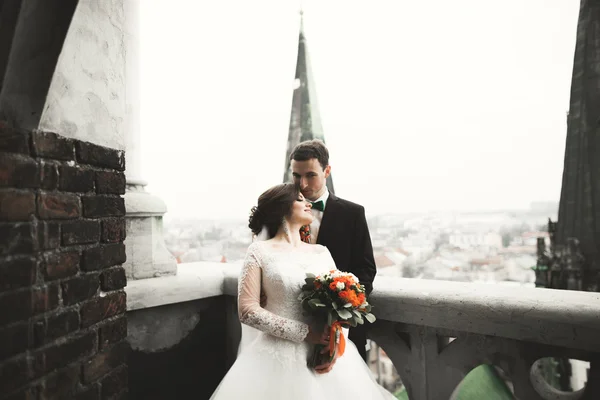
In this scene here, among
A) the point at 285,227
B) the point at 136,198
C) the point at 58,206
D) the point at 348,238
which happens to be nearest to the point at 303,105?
the point at 136,198

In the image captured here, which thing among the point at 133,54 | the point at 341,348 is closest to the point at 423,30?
the point at 133,54

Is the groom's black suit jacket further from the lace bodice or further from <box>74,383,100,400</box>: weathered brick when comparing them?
<box>74,383,100,400</box>: weathered brick

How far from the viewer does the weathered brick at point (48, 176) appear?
3.69 ft

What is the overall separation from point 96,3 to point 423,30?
42.4ft

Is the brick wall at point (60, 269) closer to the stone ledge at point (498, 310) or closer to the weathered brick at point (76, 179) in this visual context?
the weathered brick at point (76, 179)

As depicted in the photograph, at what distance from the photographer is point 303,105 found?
8797mm

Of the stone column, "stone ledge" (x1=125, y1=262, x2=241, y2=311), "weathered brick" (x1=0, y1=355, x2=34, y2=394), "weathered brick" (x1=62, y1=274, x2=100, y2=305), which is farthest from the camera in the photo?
the stone column

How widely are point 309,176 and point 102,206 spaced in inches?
46.8

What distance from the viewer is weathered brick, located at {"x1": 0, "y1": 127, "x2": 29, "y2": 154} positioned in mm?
1022

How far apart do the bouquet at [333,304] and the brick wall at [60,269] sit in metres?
0.82

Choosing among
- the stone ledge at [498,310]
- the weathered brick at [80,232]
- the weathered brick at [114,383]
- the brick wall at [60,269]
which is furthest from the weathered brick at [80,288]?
the stone ledge at [498,310]

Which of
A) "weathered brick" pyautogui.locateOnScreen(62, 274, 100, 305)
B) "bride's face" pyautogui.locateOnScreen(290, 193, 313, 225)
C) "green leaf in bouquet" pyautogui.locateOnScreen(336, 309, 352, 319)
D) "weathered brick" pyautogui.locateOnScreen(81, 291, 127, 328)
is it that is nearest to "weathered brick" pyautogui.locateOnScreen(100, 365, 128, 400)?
"weathered brick" pyautogui.locateOnScreen(81, 291, 127, 328)

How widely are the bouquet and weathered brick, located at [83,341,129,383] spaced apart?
80 centimetres

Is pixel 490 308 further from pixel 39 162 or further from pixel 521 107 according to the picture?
pixel 521 107
